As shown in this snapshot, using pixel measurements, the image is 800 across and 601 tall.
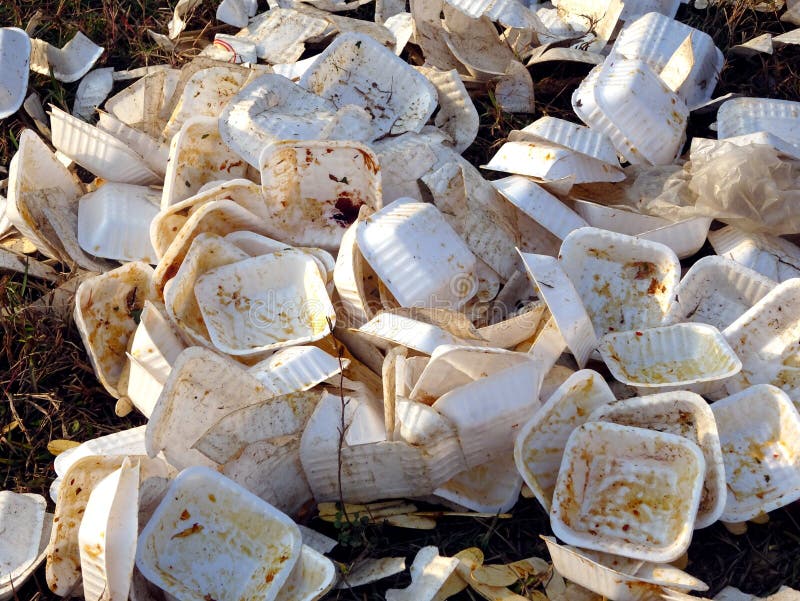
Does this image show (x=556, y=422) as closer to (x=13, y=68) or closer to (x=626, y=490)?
(x=626, y=490)

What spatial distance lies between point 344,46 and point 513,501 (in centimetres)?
145

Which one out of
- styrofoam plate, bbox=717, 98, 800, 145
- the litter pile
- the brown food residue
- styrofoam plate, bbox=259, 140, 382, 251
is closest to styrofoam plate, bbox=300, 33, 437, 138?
the litter pile

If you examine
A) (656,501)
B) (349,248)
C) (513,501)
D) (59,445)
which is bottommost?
(59,445)

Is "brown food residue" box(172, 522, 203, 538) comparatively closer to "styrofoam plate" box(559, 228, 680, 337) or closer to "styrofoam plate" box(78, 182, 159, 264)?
"styrofoam plate" box(78, 182, 159, 264)

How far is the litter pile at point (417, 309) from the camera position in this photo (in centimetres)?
170

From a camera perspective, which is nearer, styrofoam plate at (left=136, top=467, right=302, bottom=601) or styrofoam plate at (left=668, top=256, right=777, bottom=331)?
styrofoam plate at (left=136, top=467, right=302, bottom=601)

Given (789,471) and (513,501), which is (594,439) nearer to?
(513,501)

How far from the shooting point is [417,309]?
1.94 metres

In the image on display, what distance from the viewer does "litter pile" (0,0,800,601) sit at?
1.70 metres

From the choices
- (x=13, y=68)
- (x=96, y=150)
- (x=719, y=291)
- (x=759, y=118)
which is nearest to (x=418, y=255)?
(x=719, y=291)

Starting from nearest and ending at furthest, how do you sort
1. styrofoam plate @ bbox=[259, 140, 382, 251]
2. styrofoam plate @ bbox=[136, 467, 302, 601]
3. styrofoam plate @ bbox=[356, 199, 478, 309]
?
1. styrofoam plate @ bbox=[136, 467, 302, 601]
2. styrofoam plate @ bbox=[356, 199, 478, 309]
3. styrofoam plate @ bbox=[259, 140, 382, 251]

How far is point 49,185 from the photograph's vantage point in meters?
2.48

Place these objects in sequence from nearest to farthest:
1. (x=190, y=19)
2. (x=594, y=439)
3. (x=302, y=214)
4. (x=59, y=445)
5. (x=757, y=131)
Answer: (x=594, y=439) < (x=59, y=445) < (x=302, y=214) < (x=757, y=131) < (x=190, y=19)

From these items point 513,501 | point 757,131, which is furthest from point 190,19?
point 513,501
